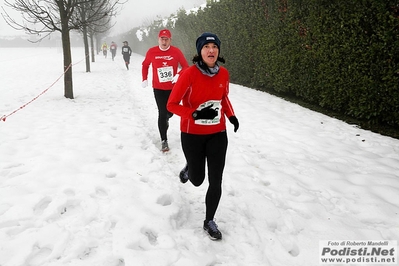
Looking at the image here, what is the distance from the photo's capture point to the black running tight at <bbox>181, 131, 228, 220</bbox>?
2.84m

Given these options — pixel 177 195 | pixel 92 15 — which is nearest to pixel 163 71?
pixel 177 195

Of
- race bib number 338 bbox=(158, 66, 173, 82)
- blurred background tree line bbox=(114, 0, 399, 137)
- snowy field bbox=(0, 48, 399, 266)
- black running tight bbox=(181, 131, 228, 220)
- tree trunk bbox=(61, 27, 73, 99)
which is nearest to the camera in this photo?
snowy field bbox=(0, 48, 399, 266)

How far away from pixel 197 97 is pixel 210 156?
619 millimetres

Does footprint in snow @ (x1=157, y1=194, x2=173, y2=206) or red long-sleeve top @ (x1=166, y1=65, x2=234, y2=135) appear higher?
red long-sleeve top @ (x1=166, y1=65, x2=234, y2=135)

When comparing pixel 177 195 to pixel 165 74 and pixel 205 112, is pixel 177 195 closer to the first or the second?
pixel 205 112

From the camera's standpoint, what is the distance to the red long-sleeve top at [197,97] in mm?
2734

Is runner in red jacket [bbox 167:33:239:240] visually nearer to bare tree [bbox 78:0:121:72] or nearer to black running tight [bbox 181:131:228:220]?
black running tight [bbox 181:131:228:220]

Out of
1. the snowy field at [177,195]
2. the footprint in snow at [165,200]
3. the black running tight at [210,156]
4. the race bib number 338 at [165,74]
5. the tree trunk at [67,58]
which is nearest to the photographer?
the snowy field at [177,195]

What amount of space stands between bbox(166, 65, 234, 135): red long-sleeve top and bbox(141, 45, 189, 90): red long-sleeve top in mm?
2315

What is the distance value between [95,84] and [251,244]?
37.9ft

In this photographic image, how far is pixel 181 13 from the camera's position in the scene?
60.8 ft

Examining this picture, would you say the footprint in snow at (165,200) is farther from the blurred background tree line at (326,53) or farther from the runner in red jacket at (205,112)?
the blurred background tree line at (326,53)

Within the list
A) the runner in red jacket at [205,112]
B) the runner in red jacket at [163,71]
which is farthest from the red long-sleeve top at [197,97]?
the runner in red jacket at [163,71]

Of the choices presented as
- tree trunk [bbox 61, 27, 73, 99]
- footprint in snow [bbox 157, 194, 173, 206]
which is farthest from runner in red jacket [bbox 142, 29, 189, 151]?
tree trunk [bbox 61, 27, 73, 99]
